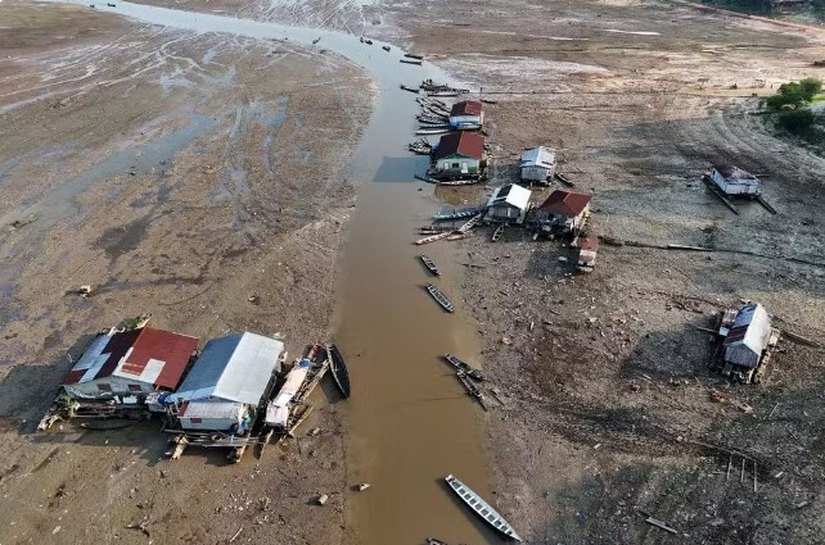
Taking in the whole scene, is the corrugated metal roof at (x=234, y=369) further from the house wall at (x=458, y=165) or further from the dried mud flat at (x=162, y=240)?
the house wall at (x=458, y=165)

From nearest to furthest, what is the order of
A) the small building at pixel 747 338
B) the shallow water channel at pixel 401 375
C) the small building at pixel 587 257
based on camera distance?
the shallow water channel at pixel 401 375 < the small building at pixel 747 338 < the small building at pixel 587 257

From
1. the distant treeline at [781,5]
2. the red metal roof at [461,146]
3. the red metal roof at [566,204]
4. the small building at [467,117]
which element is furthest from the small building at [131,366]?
the distant treeline at [781,5]

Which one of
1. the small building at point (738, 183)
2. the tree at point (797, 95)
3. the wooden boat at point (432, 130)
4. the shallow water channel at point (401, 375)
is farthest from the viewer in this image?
the wooden boat at point (432, 130)

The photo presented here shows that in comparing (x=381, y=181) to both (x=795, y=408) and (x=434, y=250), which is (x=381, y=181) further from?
(x=795, y=408)

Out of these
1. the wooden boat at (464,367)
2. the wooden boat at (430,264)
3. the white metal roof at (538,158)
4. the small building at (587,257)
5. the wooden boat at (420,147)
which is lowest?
the wooden boat at (464,367)

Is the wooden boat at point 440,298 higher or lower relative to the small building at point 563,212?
lower

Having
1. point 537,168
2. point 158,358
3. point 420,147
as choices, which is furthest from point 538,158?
point 158,358
